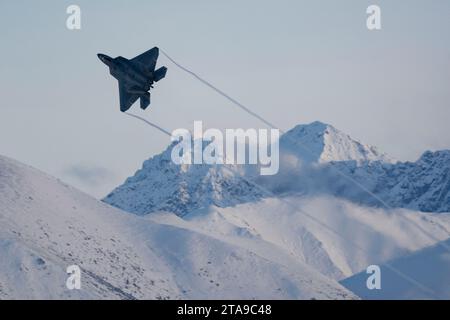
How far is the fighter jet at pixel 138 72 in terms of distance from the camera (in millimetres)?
102500

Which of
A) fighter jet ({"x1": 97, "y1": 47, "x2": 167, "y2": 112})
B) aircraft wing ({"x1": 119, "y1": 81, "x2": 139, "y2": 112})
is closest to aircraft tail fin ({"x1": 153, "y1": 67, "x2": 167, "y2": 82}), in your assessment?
fighter jet ({"x1": 97, "y1": 47, "x2": 167, "y2": 112})

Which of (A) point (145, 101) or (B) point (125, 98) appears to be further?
(B) point (125, 98)

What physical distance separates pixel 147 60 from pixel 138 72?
2.22 m

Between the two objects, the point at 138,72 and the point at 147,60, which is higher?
the point at 147,60

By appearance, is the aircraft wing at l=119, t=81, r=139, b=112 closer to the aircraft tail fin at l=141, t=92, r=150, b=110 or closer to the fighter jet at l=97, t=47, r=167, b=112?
the fighter jet at l=97, t=47, r=167, b=112

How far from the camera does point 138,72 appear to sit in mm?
102438

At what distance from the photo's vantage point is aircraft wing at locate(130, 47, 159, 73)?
338ft

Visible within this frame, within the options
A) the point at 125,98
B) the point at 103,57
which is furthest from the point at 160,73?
the point at 103,57

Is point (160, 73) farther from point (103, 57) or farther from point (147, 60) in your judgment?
point (103, 57)

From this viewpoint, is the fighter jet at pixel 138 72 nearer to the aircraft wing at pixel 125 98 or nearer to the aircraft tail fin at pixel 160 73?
the aircraft tail fin at pixel 160 73

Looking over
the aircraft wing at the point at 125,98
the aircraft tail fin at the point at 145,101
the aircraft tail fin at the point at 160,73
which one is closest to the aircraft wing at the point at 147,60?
the aircraft tail fin at the point at 160,73
